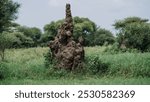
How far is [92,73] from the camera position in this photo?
54.8 feet

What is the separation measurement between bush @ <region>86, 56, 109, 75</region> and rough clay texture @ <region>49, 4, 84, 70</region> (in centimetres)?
32

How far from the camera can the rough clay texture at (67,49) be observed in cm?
1691

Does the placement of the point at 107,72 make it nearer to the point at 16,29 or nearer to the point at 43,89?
the point at 43,89

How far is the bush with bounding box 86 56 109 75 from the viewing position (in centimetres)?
1681

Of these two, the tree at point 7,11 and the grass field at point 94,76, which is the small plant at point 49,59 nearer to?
the grass field at point 94,76

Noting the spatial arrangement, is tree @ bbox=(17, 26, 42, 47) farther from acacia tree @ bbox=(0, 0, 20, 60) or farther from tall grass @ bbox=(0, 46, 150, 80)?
tall grass @ bbox=(0, 46, 150, 80)

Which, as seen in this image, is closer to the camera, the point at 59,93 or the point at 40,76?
the point at 59,93

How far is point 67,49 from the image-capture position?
17.2 m

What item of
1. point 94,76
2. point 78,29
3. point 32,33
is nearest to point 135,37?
point 94,76

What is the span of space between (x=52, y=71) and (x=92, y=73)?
146 centimetres

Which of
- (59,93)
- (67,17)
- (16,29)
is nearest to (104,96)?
(59,93)

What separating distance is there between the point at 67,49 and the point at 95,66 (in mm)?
1222

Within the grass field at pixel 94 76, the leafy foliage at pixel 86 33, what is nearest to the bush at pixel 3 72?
the grass field at pixel 94 76

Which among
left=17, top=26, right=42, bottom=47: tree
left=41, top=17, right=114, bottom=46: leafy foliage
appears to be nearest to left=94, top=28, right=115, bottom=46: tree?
left=41, top=17, right=114, bottom=46: leafy foliage
